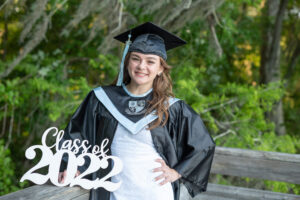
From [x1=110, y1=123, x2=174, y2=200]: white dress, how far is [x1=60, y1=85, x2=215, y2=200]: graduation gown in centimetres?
4

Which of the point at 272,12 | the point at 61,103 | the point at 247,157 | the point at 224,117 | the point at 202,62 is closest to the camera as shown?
the point at 247,157

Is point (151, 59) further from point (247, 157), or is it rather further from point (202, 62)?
point (202, 62)

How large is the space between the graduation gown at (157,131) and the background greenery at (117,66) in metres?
1.18

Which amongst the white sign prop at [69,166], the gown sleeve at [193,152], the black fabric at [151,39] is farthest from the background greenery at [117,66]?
the white sign prop at [69,166]

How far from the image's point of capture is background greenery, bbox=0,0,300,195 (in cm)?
373

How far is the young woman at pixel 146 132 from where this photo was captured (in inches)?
73.8

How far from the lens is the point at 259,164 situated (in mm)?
2574

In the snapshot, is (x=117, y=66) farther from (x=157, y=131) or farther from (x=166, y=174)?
(x=166, y=174)

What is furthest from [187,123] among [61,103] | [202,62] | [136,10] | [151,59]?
[202,62]

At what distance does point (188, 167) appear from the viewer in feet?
6.26

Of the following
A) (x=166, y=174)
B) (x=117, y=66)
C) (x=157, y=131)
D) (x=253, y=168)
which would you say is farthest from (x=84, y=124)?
(x=117, y=66)

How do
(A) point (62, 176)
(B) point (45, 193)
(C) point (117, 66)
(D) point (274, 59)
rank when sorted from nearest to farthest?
(B) point (45, 193) < (A) point (62, 176) < (C) point (117, 66) < (D) point (274, 59)

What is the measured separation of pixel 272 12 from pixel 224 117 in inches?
137

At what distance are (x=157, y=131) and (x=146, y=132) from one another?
2.7 inches
